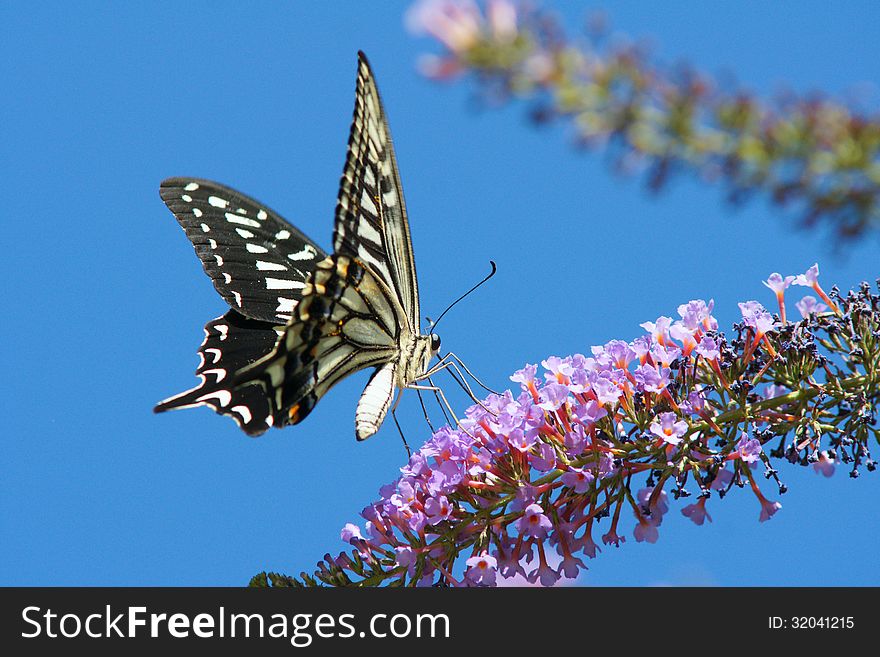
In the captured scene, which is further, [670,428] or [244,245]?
[244,245]

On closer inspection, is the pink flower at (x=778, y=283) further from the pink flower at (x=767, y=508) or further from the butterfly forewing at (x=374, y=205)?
the butterfly forewing at (x=374, y=205)

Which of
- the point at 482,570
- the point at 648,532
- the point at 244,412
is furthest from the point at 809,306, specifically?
the point at 244,412

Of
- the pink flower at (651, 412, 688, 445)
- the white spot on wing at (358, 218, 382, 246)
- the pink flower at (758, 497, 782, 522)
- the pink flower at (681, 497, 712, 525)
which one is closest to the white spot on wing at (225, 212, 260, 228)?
the white spot on wing at (358, 218, 382, 246)

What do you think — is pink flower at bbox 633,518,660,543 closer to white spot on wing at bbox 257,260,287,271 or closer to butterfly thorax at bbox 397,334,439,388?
butterfly thorax at bbox 397,334,439,388

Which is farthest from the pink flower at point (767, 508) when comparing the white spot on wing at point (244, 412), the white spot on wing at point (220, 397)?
the white spot on wing at point (220, 397)

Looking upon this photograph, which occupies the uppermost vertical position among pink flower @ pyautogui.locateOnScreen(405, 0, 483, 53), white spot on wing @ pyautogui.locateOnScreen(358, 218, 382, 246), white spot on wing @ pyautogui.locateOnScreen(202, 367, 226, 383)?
white spot on wing @ pyautogui.locateOnScreen(358, 218, 382, 246)

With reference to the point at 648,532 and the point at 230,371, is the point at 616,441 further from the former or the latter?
the point at 230,371

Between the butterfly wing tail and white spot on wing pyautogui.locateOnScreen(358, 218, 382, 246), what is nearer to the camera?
the butterfly wing tail
